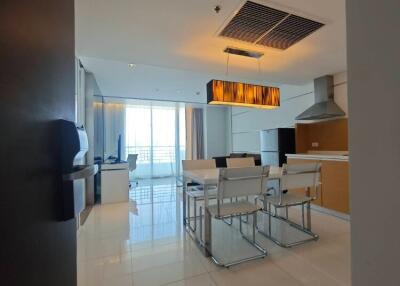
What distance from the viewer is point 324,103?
3.92 metres

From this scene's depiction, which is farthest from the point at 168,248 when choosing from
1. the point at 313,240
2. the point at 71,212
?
the point at 71,212

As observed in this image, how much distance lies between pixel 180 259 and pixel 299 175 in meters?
1.64

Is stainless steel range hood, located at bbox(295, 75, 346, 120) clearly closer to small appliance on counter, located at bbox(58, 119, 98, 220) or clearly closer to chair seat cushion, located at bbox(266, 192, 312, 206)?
chair seat cushion, located at bbox(266, 192, 312, 206)

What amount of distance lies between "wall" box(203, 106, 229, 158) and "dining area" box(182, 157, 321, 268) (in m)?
4.61

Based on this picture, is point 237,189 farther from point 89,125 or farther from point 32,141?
point 89,125

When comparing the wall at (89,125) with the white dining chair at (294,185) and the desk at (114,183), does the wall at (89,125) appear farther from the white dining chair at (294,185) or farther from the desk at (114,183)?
the white dining chair at (294,185)

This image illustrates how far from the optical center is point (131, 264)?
208cm

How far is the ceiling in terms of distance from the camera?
1939 mm

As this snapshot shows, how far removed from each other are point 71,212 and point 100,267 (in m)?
1.75

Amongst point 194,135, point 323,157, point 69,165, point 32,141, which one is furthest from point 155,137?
point 32,141

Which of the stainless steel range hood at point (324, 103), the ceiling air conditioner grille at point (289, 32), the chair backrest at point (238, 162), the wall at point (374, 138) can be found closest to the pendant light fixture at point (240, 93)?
the ceiling air conditioner grille at point (289, 32)

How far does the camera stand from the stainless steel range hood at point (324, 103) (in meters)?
3.74

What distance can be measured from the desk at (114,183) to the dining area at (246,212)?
1.78 metres

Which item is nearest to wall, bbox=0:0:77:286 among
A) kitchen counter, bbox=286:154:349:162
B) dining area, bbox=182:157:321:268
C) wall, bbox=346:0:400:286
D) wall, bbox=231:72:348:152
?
wall, bbox=346:0:400:286
